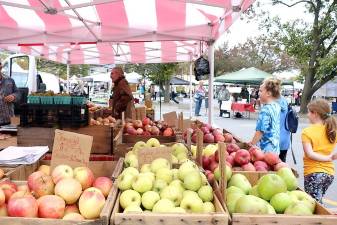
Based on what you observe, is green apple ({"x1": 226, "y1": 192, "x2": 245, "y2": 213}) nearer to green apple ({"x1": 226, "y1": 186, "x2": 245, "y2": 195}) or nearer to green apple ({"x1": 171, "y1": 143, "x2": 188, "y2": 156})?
green apple ({"x1": 226, "y1": 186, "x2": 245, "y2": 195})

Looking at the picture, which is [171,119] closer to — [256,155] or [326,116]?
[326,116]

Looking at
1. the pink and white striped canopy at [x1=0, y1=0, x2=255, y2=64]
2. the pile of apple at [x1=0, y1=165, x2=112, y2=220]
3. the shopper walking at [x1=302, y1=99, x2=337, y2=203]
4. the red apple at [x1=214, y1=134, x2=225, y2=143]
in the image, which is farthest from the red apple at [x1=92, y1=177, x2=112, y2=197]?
the pink and white striped canopy at [x1=0, y1=0, x2=255, y2=64]

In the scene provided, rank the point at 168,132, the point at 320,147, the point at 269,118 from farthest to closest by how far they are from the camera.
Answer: the point at 168,132, the point at 269,118, the point at 320,147

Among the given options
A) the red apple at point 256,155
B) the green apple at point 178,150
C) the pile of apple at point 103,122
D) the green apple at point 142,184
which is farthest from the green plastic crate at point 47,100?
the green apple at point 142,184

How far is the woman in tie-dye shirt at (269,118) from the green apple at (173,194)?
2325 millimetres

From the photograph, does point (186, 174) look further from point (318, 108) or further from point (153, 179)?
point (318, 108)

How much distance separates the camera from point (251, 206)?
2.18 metres

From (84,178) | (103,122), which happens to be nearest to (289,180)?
(84,178)

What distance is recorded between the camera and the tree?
24.5 meters

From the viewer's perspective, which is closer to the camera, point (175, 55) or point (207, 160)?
point (207, 160)

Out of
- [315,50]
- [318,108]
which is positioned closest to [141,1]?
[318,108]

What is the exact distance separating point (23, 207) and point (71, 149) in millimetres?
861

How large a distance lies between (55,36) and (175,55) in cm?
499

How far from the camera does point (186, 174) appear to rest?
2.55 metres
